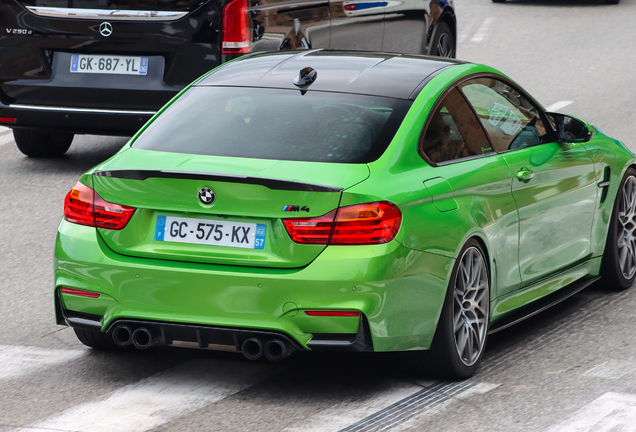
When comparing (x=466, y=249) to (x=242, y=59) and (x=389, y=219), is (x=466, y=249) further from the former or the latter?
Answer: (x=242, y=59)

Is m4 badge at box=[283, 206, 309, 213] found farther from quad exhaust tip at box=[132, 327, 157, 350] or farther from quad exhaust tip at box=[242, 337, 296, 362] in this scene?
quad exhaust tip at box=[132, 327, 157, 350]

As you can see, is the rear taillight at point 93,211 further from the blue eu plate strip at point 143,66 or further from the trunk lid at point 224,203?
the blue eu plate strip at point 143,66

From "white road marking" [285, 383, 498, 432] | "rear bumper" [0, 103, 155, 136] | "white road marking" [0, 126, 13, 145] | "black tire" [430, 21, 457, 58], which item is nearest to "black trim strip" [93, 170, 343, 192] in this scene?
"white road marking" [285, 383, 498, 432]

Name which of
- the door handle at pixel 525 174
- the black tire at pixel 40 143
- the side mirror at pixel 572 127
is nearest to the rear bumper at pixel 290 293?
the door handle at pixel 525 174

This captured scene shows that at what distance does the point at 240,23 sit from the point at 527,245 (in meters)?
3.90

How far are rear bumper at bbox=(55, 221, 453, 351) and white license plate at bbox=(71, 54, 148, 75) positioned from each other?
14.3 ft

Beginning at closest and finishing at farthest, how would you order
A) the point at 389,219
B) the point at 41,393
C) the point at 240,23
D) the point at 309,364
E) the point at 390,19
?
the point at 389,219
the point at 41,393
the point at 309,364
the point at 240,23
the point at 390,19

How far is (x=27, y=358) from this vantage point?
5699 mm

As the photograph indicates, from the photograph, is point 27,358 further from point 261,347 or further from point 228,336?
point 261,347

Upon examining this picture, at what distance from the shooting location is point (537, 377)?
17.7 feet

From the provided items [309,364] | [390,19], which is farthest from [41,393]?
[390,19]

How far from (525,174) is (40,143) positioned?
6084mm

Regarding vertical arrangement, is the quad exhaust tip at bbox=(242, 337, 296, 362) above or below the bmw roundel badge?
below

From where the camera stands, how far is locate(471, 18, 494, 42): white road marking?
799 inches
